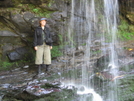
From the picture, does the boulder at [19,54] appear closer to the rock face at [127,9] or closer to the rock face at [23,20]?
the rock face at [23,20]

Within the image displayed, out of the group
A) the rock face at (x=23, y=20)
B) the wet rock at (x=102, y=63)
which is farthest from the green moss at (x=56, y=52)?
the wet rock at (x=102, y=63)

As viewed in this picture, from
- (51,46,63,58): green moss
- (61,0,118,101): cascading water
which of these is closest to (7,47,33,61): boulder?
(51,46,63,58): green moss

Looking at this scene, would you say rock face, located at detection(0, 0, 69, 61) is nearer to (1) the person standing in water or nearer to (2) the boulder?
(2) the boulder

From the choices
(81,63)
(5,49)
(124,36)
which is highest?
(124,36)

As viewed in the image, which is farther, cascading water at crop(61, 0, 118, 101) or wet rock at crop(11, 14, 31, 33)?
cascading water at crop(61, 0, 118, 101)

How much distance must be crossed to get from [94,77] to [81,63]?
1326mm

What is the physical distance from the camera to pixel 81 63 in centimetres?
686

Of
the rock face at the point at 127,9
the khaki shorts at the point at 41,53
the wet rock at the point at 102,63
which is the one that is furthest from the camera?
the rock face at the point at 127,9

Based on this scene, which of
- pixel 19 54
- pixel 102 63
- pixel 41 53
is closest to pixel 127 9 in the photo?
pixel 102 63

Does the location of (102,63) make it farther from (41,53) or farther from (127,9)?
(127,9)

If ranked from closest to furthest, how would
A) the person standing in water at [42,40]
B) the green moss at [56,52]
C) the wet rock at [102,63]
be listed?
1. the person standing in water at [42,40]
2. the wet rock at [102,63]
3. the green moss at [56,52]

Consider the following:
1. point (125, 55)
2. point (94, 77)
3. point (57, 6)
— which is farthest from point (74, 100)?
point (57, 6)

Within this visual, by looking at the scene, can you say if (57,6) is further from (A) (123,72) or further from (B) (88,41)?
(A) (123,72)

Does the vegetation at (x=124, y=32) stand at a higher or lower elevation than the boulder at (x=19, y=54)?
higher
